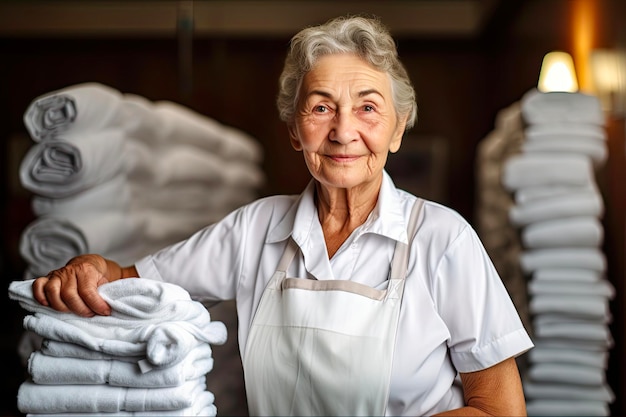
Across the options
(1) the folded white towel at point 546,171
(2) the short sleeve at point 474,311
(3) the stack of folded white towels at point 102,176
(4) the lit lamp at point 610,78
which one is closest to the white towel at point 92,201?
(3) the stack of folded white towels at point 102,176

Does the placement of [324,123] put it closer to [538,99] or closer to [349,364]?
[349,364]

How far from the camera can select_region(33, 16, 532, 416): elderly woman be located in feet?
5.15

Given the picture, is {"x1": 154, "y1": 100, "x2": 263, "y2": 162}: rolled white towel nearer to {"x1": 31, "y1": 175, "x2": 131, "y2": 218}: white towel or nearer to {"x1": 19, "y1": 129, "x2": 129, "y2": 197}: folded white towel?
{"x1": 31, "y1": 175, "x2": 131, "y2": 218}: white towel

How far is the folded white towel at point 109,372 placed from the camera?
1.40m

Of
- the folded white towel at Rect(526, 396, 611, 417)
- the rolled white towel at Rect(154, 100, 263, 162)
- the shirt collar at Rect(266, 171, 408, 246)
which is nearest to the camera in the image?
the shirt collar at Rect(266, 171, 408, 246)

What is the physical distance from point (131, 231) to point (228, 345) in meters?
0.56

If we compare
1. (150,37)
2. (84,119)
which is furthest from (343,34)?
(150,37)

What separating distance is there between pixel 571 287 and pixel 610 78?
0.85m

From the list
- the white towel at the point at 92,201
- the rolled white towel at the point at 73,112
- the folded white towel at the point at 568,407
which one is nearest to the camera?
→ the rolled white towel at the point at 73,112

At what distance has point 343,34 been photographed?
5.41 feet

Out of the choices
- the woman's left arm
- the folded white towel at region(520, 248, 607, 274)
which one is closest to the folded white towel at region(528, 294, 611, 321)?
the folded white towel at region(520, 248, 607, 274)

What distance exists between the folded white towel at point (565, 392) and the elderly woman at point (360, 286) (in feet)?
4.14

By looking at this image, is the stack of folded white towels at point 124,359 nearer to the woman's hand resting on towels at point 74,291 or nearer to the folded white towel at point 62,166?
the woman's hand resting on towels at point 74,291

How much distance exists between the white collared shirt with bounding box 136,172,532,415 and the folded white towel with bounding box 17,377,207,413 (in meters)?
0.29
